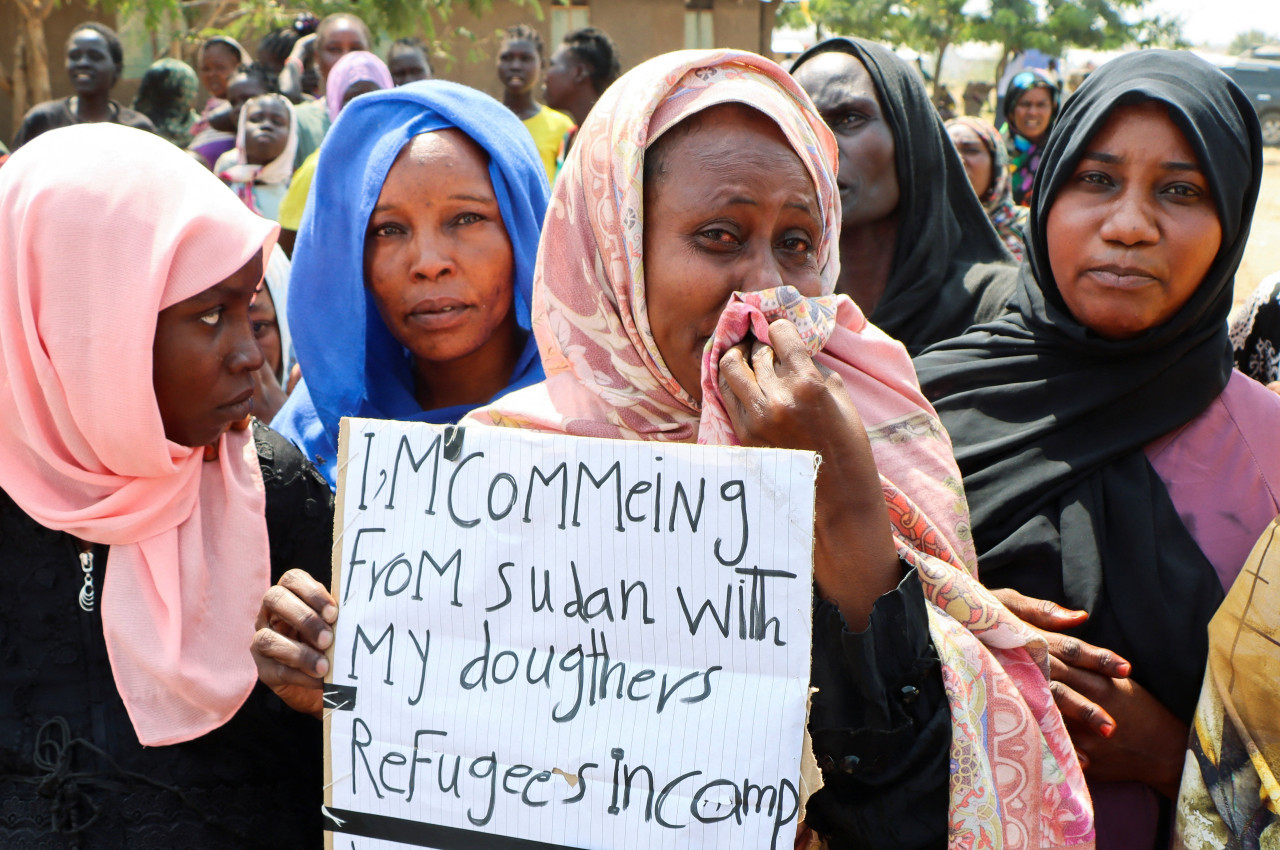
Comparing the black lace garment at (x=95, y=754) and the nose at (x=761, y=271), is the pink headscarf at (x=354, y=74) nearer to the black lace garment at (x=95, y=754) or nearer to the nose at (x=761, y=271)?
the black lace garment at (x=95, y=754)

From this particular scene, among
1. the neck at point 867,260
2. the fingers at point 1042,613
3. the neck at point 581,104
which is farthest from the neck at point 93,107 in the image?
the fingers at point 1042,613

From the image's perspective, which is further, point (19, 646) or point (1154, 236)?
point (1154, 236)

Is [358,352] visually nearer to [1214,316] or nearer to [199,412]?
[199,412]

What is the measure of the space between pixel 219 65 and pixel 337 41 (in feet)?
7.84

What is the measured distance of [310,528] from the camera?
82.9 inches

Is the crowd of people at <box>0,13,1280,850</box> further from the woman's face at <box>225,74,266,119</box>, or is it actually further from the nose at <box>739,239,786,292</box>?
the woman's face at <box>225,74,266,119</box>

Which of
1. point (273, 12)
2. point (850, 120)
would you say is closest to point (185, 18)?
point (273, 12)

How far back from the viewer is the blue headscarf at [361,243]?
255 centimetres

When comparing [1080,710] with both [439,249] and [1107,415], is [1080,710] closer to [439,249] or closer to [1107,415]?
[1107,415]

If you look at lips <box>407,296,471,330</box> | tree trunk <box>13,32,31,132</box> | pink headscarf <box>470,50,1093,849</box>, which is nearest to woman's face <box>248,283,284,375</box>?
lips <box>407,296,471,330</box>

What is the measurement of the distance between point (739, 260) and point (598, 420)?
348mm

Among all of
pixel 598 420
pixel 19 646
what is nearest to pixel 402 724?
pixel 598 420

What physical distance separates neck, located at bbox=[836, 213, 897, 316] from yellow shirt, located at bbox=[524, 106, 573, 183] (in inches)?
157

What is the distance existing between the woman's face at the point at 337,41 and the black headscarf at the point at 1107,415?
7.23m
